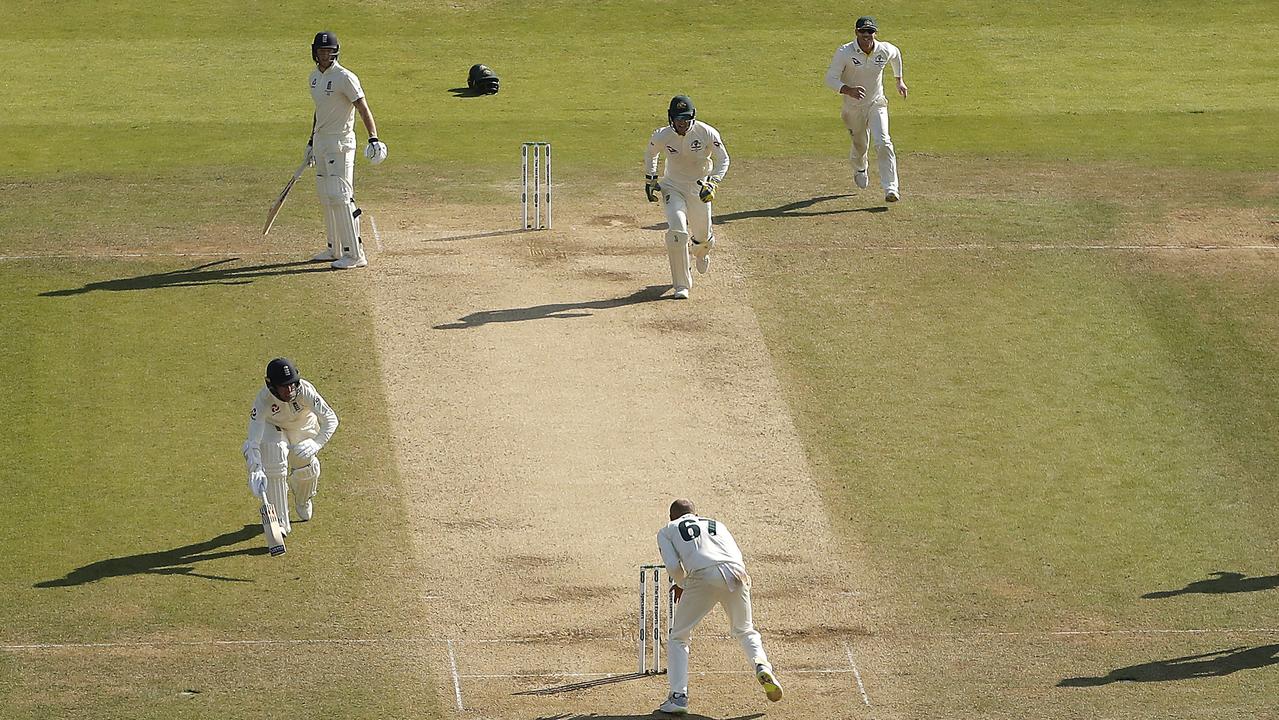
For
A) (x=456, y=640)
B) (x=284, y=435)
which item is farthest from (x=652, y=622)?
(x=284, y=435)

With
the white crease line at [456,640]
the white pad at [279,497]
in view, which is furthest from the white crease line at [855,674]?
the white pad at [279,497]

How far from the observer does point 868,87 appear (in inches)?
962

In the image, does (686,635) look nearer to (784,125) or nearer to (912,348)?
(912,348)

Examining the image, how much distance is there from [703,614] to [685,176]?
8.17 meters

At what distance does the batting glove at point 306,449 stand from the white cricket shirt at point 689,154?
624 cm

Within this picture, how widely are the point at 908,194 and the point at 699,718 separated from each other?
12.6 meters

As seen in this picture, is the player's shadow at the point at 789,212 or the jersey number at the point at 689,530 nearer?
the jersey number at the point at 689,530

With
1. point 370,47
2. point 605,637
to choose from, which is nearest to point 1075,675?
point 605,637

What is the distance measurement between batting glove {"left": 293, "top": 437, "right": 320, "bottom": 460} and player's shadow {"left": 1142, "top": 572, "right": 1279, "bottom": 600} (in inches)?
290

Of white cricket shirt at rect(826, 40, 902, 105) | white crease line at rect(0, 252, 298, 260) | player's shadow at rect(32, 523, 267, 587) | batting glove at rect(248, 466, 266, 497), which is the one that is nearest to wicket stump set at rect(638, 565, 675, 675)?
batting glove at rect(248, 466, 266, 497)

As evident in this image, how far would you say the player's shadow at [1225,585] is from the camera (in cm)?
1620

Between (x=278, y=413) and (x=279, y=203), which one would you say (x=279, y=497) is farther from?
(x=279, y=203)

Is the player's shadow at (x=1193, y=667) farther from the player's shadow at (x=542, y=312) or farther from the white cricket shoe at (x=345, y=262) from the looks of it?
the white cricket shoe at (x=345, y=262)

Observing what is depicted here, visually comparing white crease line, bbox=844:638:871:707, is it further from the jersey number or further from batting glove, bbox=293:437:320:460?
batting glove, bbox=293:437:320:460
